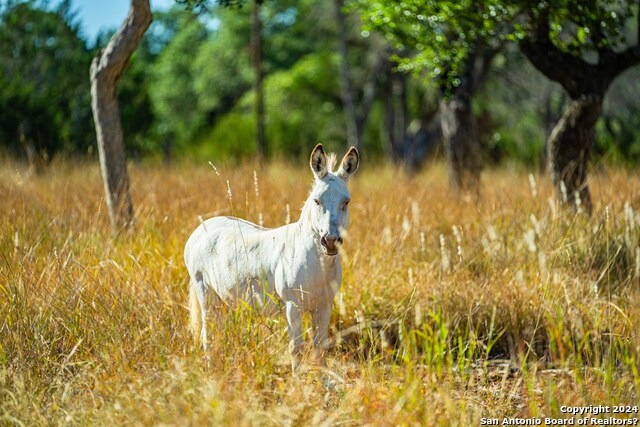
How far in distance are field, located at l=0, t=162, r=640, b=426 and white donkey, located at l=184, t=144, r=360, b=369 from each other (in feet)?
0.64

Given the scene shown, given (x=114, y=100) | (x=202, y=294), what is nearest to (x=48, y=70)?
(x=114, y=100)

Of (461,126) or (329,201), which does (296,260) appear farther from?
(461,126)

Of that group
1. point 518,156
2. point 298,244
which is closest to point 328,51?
point 518,156

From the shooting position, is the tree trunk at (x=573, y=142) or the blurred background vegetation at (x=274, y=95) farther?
the blurred background vegetation at (x=274, y=95)

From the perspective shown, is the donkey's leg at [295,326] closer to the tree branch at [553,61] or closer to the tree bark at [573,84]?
the tree bark at [573,84]

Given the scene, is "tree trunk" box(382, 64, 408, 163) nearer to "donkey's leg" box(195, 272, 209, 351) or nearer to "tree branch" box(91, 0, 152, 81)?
"tree branch" box(91, 0, 152, 81)

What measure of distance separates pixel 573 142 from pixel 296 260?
17.1 ft

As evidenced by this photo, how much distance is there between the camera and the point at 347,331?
459cm

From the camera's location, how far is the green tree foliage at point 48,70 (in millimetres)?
17625

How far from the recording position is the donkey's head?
14.0ft

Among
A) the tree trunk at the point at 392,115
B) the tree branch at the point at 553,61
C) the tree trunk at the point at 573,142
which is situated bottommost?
the tree trunk at the point at 392,115

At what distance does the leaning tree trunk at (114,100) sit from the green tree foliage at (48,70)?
400 inches

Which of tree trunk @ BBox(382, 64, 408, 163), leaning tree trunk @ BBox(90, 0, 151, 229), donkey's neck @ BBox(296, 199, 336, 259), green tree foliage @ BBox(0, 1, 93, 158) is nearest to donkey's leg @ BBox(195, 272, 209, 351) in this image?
donkey's neck @ BBox(296, 199, 336, 259)

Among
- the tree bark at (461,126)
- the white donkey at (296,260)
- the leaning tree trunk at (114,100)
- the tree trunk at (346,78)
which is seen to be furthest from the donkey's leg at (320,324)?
the tree trunk at (346,78)
